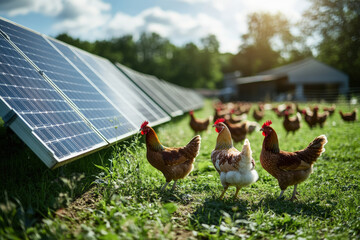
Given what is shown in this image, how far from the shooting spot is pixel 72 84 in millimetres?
4699

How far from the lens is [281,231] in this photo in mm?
2895

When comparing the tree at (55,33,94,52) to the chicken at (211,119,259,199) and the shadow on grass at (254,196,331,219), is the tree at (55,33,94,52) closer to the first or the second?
the chicken at (211,119,259,199)

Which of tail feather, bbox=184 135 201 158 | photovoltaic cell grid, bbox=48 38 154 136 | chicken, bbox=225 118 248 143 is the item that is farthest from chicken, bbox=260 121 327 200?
chicken, bbox=225 118 248 143

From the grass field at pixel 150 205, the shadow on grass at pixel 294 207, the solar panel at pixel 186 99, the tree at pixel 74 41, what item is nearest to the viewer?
the grass field at pixel 150 205

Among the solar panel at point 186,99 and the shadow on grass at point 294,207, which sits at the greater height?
the solar panel at point 186,99

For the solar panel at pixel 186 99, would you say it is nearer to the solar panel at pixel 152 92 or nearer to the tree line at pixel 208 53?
the solar panel at pixel 152 92

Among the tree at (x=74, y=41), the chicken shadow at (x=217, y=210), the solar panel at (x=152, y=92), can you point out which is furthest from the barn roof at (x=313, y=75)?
the chicken shadow at (x=217, y=210)

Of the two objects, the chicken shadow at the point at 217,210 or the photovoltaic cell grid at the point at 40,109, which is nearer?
the photovoltaic cell grid at the point at 40,109

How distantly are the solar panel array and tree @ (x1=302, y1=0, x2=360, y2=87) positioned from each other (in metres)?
35.2

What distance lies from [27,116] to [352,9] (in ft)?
124

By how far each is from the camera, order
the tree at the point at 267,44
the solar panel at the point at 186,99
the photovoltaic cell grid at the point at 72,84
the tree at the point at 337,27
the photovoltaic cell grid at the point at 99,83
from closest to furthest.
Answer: the photovoltaic cell grid at the point at 72,84 < the photovoltaic cell grid at the point at 99,83 < the solar panel at the point at 186,99 < the tree at the point at 337,27 < the tree at the point at 267,44

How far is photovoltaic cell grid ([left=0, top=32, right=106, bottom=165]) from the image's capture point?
9.25 feet

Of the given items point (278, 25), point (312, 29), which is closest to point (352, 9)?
point (312, 29)

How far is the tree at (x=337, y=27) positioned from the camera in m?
31.1
